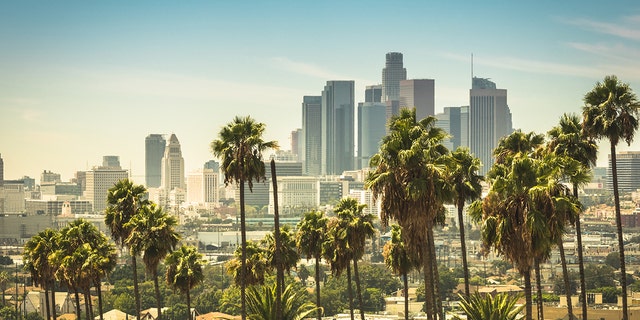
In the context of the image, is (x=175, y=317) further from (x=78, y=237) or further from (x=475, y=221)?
(x=475, y=221)

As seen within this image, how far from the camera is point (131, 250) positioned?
129 ft

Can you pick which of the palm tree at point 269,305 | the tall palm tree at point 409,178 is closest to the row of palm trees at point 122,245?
the palm tree at point 269,305

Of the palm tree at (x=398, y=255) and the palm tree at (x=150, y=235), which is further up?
the palm tree at (x=150, y=235)

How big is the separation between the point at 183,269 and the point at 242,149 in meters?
9.47

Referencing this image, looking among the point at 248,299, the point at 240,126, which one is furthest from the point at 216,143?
the point at 248,299

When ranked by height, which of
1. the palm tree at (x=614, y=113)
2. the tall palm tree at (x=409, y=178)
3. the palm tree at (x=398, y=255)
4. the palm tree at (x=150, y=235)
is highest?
the palm tree at (x=614, y=113)

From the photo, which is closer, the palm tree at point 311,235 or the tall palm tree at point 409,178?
the tall palm tree at point 409,178

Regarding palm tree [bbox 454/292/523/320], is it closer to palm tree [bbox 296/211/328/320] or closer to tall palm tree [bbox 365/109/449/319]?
tall palm tree [bbox 365/109/449/319]

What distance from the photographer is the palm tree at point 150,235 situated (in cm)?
3928

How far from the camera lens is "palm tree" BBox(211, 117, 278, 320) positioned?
3481 cm

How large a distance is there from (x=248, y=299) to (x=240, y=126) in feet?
21.9

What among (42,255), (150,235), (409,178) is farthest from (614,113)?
(42,255)

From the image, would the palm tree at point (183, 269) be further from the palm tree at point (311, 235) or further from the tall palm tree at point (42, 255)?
the tall palm tree at point (42, 255)

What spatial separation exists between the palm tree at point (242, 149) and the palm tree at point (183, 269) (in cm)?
818
